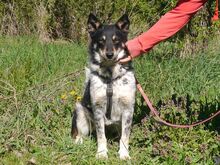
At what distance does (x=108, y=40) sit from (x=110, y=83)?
0.41m

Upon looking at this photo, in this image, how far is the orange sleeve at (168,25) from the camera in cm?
385

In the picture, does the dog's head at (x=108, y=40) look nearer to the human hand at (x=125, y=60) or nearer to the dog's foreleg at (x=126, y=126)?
the human hand at (x=125, y=60)

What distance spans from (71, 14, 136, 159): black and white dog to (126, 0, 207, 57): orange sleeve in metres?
0.27

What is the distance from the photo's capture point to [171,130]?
169 inches

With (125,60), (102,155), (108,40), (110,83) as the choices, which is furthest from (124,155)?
(108,40)

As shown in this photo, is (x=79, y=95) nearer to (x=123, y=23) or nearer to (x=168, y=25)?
(x=123, y=23)

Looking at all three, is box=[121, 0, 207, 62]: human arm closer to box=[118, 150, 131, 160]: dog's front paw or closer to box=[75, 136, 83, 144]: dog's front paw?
box=[118, 150, 131, 160]: dog's front paw

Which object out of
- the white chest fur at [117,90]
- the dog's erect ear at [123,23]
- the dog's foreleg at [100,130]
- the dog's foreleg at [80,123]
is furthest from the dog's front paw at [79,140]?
the dog's erect ear at [123,23]

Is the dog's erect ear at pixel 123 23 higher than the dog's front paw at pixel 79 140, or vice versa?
the dog's erect ear at pixel 123 23

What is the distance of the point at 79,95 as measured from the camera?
551cm

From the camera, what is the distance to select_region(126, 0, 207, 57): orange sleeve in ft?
12.6

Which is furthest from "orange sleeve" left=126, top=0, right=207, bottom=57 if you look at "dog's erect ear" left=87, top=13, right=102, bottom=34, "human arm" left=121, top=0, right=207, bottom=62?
"dog's erect ear" left=87, top=13, right=102, bottom=34

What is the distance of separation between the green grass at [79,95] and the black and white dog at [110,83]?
18cm

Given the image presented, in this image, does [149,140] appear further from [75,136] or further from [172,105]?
[75,136]
